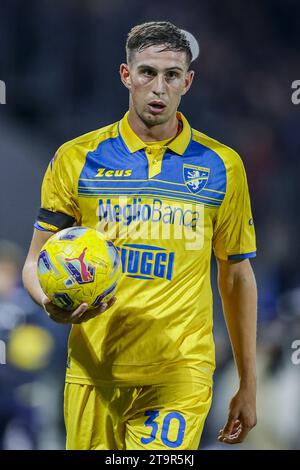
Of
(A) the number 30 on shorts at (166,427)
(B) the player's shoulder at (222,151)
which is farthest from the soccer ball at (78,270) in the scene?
(B) the player's shoulder at (222,151)

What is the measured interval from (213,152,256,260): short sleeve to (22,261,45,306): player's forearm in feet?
2.62

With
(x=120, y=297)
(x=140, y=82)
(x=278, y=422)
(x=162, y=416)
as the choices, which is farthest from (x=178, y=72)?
(x=278, y=422)

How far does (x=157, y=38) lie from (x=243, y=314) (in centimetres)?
125

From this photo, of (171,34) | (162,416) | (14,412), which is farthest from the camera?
(14,412)

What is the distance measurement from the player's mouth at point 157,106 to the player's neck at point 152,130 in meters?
0.09

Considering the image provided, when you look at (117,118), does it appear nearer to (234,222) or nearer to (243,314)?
(234,222)

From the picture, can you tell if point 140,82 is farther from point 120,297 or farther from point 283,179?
point 283,179

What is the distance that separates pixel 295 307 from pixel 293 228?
48 cm

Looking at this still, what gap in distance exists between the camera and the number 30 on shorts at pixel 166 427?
3.38m

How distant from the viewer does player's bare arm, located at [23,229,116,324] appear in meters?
3.21

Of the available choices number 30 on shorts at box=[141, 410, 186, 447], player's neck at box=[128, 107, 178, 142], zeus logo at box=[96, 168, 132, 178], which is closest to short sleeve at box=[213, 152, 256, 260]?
player's neck at box=[128, 107, 178, 142]

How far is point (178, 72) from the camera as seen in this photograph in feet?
11.9
